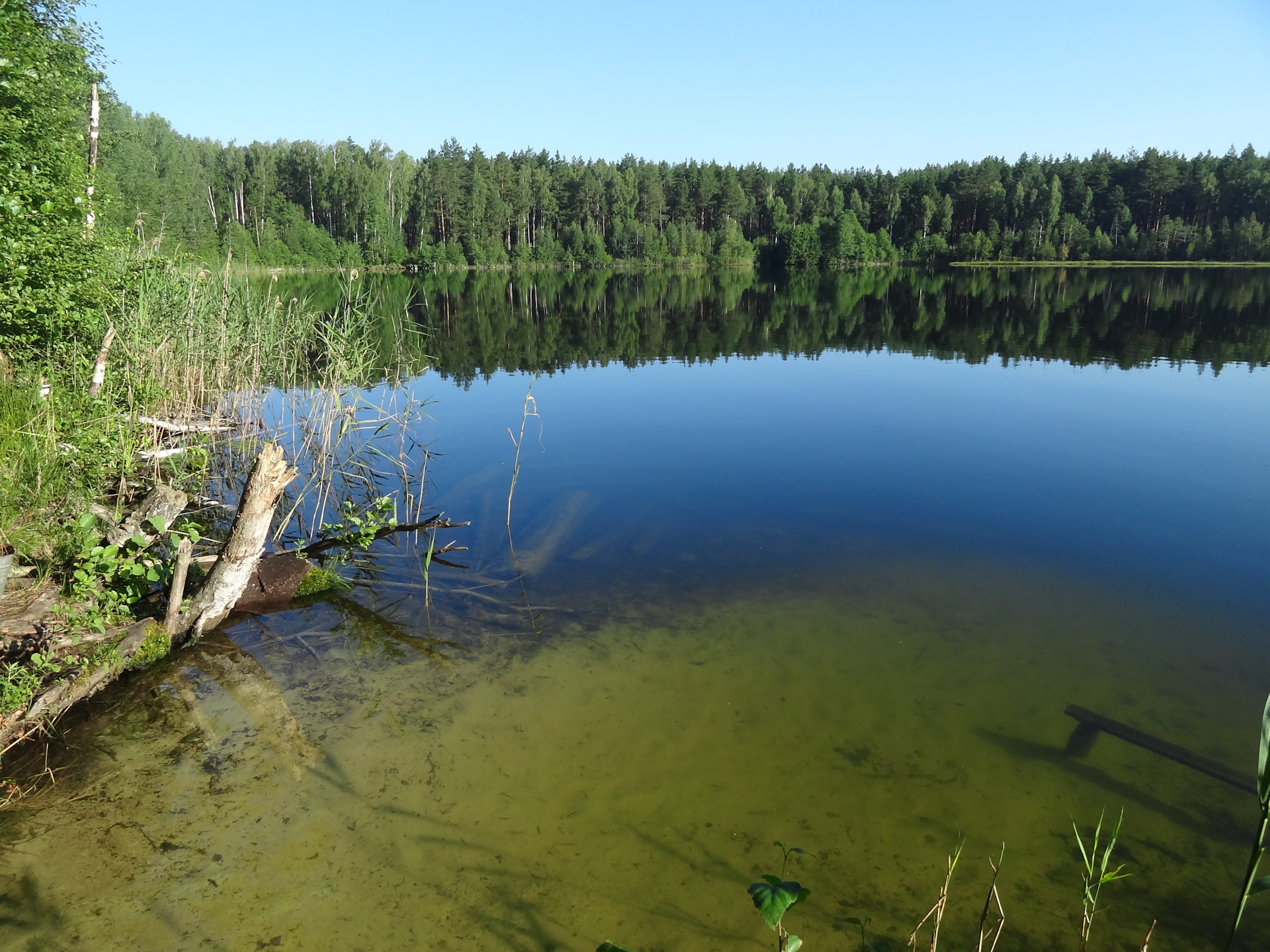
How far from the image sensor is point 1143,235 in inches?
3393

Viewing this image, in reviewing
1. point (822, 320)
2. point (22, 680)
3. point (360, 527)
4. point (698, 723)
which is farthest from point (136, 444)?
point (822, 320)

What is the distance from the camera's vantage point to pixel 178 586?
5770 mm

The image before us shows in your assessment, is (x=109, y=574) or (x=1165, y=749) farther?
(x=109, y=574)

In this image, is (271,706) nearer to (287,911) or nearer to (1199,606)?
(287,911)

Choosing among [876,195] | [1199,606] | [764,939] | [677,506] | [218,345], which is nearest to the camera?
[764,939]

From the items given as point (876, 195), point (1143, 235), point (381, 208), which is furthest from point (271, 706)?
point (876, 195)

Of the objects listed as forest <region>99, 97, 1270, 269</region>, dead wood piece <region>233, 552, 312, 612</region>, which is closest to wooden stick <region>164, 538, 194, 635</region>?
Result: dead wood piece <region>233, 552, 312, 612</region>

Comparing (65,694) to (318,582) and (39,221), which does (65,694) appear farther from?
(39,221)

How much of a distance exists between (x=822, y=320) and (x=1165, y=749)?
29.0 metres

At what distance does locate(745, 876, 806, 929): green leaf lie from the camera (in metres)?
2.44

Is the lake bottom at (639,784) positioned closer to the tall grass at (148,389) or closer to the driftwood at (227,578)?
the driftwood at (227,578)

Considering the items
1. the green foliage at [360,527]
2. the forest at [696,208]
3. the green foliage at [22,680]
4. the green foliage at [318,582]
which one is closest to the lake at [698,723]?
the green foliage at [318,582]

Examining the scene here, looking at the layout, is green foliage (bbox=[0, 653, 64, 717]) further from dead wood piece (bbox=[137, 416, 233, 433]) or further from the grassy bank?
dead wood piece (bbox=[137, 416, 233, 433])

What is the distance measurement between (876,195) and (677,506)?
357 feet
